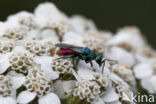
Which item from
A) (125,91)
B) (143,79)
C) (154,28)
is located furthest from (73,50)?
(154,28)

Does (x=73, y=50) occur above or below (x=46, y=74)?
above

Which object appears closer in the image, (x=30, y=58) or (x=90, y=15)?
(x=30, y=58)

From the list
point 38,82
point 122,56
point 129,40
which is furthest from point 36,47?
point 129,40

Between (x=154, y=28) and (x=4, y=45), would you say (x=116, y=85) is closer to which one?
(x=4, y=45)

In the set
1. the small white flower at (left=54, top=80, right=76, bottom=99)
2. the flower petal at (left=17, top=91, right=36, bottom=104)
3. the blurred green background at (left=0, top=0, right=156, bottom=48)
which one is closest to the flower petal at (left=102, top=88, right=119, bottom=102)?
the small white flower at (left=54, top=80, right=76, bottom=99)

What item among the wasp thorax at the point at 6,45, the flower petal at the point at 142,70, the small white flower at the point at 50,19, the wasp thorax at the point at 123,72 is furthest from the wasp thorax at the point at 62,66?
the flower petal at the point at 142,70
